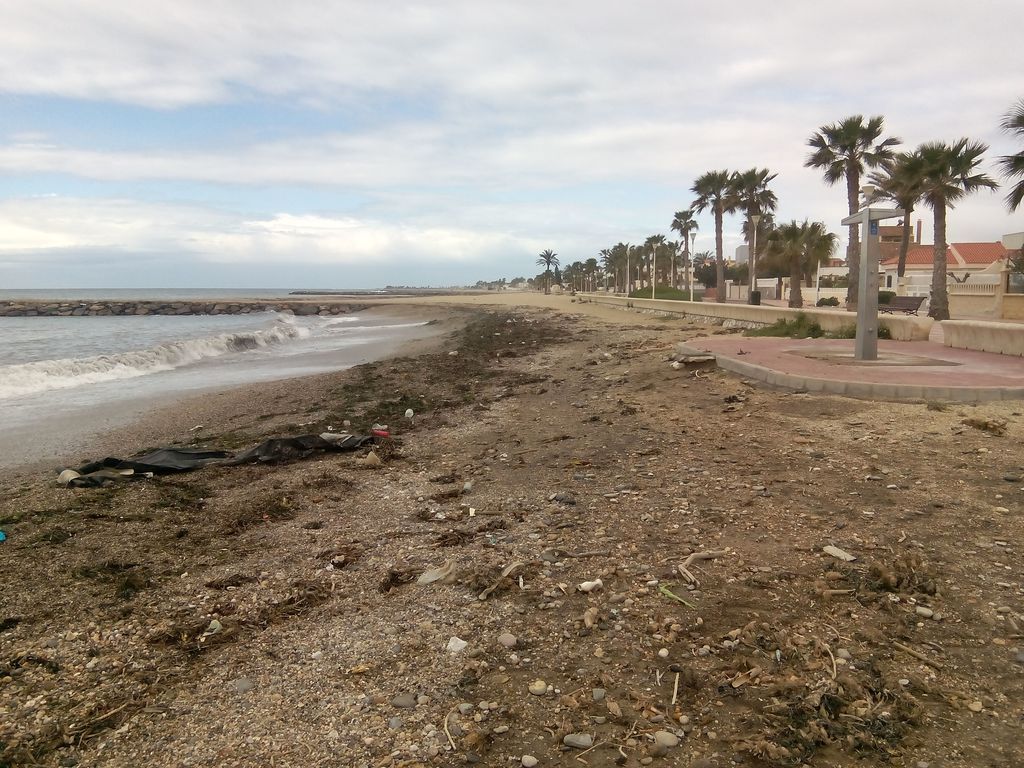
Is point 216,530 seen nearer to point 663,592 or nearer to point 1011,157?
point 663,592

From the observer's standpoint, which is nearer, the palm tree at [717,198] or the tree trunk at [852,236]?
the tree trunk at [852,236]

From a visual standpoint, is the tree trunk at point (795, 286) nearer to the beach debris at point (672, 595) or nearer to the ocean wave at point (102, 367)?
the ocean wave at point (102, 367)

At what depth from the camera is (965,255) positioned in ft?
155

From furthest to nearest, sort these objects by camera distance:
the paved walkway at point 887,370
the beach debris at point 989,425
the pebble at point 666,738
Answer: the paved walkway at point 887,370, the beach debris at point 989,425, the pebble at point 666,738

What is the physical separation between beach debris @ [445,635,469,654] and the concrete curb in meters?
6.55

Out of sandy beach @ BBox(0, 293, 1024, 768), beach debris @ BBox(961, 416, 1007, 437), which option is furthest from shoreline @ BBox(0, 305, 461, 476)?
beach debris @ BBox(961, 416, 1007, 437)

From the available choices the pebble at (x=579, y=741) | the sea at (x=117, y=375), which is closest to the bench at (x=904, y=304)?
the sea at (x=117, y=375)

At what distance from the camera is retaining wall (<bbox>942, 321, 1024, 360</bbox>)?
1092cm

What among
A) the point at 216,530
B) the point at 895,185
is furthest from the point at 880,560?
the point at 895,185

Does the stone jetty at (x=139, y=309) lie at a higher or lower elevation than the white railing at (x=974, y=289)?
higher

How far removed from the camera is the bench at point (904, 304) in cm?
2858

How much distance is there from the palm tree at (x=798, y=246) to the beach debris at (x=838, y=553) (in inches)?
1244

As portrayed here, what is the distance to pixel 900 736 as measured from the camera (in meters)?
2.45

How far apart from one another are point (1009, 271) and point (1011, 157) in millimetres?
5339
